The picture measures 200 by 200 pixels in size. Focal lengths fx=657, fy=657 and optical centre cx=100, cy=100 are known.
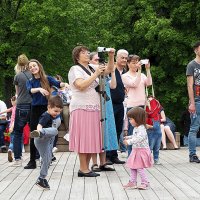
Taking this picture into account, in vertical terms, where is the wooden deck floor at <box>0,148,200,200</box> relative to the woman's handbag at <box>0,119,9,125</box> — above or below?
below

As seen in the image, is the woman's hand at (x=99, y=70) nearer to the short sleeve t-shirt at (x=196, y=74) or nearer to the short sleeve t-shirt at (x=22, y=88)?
the short sleeve t-shirt at (x=22, y=88)

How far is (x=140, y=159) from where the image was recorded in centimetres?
826

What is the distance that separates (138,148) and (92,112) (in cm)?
149

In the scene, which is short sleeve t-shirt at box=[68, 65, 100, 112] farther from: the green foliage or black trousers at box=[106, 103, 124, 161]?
the green foliage

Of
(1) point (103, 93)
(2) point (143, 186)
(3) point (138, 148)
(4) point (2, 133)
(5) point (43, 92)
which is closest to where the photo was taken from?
(2) point (143, 186)

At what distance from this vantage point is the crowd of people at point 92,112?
26.9 ft

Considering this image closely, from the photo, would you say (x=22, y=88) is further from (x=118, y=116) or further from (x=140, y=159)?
(x=140, y=159)

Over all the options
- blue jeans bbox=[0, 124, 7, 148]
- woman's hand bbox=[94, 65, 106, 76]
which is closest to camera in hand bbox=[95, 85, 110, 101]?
woman's hand bbox=[94, 65, 106, 76]

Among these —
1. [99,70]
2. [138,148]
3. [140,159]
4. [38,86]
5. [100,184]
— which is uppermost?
[99,70]

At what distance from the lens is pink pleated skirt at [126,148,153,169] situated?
8203mm

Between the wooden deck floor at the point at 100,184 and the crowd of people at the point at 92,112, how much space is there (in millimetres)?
257

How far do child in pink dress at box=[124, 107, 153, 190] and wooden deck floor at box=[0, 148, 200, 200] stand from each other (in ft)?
0.73

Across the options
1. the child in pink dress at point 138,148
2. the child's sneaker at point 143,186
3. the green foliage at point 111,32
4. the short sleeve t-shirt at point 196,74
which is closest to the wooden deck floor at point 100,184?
the child's sneaker at point 143,186

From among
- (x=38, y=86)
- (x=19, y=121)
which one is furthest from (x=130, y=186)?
(x=19, y=121)
